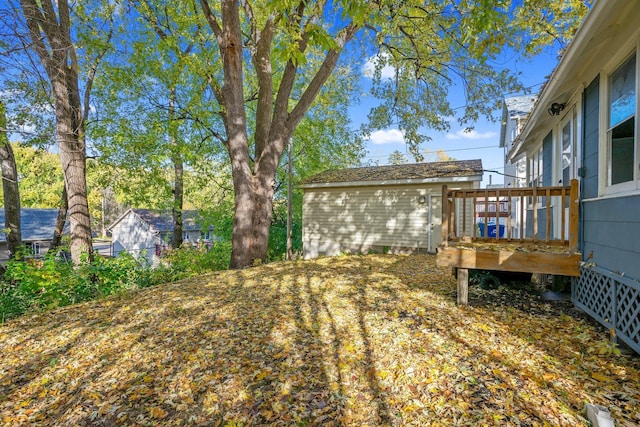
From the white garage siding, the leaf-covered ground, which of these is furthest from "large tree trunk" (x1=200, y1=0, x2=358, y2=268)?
the white garage siding

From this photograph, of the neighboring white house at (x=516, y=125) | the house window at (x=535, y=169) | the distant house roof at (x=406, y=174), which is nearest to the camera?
the house window at (x=535, y=169)

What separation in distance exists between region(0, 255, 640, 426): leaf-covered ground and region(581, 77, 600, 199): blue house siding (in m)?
1.55

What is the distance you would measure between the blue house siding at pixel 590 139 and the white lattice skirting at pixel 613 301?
0.97 meters

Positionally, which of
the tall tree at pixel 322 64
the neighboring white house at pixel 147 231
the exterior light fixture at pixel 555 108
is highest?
the tall tree at pixel 322 64

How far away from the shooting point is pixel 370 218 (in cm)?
1121

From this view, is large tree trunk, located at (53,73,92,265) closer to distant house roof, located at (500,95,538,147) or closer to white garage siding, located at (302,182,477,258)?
white garage siding, located at (302,182,477,258)

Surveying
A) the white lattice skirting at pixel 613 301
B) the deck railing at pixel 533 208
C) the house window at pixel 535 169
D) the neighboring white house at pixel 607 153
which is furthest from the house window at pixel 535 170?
the white lattice skirting at pixel 613 301

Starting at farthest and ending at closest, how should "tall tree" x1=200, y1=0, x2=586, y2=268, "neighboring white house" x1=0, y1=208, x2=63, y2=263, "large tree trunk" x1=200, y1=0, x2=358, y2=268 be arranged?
1. "neighboring white house" x1=0, y1=208, x2=63, y2=263
2. "large tree trunk" x1=200, y1=0, x2=358, y2=268
3. "tall tree" x1=200, y1=0, x2=586, y2=268

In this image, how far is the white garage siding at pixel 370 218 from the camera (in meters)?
10.4

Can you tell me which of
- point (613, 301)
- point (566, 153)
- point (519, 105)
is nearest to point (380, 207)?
point (566, 153)

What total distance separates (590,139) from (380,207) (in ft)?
24.2

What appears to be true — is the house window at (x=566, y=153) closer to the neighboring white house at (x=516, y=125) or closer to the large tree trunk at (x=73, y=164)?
the neighboring white house at (x=516, y=125)

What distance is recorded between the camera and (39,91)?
526 cm

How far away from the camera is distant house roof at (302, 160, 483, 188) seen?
31.8ft
